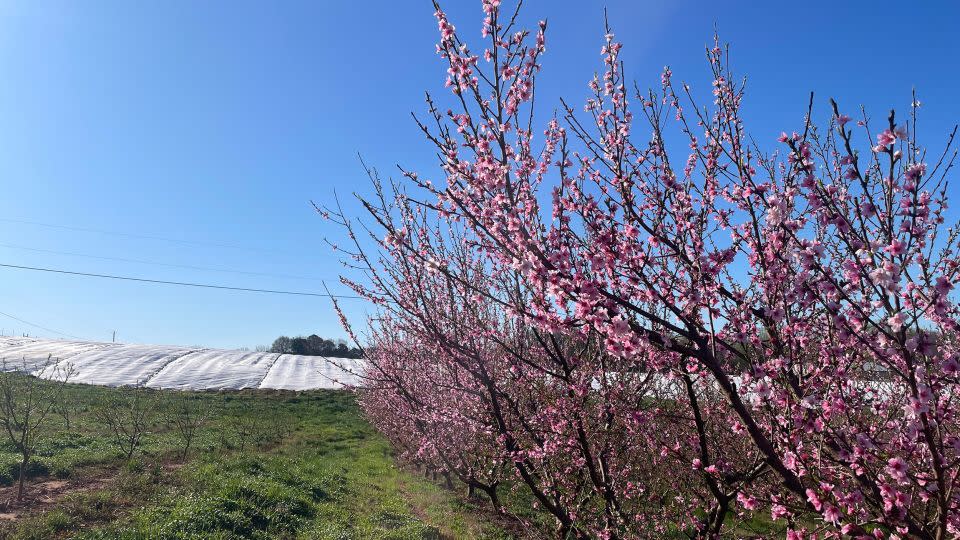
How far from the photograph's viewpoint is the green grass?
7.90 meters

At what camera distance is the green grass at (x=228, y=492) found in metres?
7.90

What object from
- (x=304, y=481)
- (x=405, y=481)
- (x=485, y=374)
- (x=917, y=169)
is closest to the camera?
(x=917, y=169)

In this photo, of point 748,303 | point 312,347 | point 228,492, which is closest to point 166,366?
point 312,347

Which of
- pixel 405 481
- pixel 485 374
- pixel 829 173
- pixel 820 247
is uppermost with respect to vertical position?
pixel 829 173

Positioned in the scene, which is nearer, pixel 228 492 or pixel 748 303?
pixel 748 303

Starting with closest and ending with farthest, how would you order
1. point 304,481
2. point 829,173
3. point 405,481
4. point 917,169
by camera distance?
point 917,169
point 829,173
point 304,481
point 405,481

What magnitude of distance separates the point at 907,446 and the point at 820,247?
4.55ft

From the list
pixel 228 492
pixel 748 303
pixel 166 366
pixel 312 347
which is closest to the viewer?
pixel 748 303

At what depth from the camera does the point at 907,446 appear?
2855 millimetres

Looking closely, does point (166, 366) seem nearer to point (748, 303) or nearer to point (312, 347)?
point (312, 347)

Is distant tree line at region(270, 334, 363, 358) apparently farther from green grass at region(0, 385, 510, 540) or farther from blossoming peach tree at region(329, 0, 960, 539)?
blossoming peach tree at region(329, 0, 960, 539)

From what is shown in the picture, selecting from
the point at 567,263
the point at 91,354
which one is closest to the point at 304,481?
the point at 567,263

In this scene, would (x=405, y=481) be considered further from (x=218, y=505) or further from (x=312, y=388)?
(x=312, y=388)

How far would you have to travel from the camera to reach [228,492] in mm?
9680
